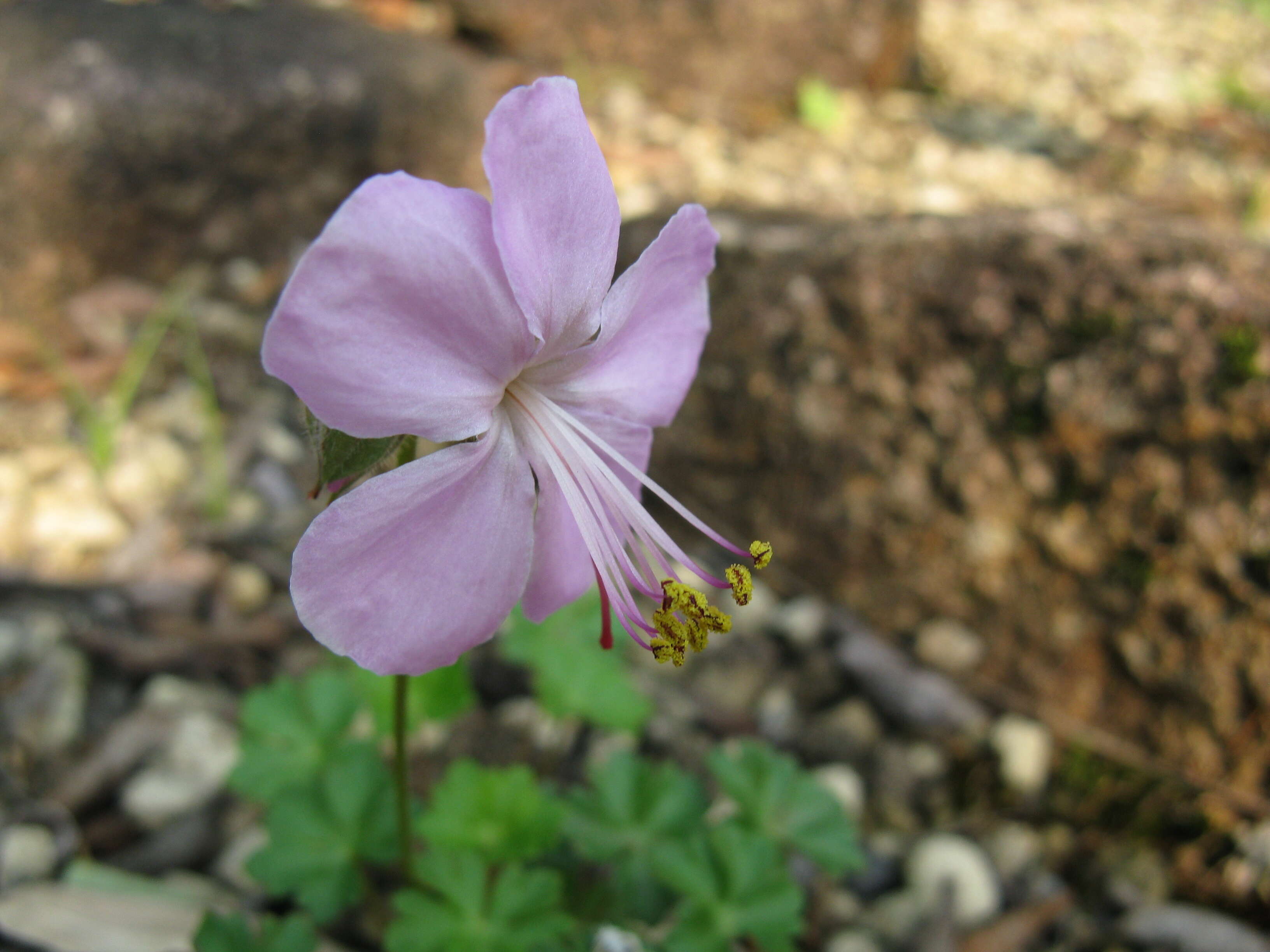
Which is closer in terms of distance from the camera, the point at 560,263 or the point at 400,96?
the point at 560,263

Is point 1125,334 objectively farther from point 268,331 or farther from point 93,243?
point 93,243

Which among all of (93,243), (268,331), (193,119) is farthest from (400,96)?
(268,331)

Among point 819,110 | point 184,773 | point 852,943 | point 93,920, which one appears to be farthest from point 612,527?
point 819,110

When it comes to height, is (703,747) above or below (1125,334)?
below

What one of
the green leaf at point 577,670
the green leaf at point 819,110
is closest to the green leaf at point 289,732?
the green leaf at point 577,670

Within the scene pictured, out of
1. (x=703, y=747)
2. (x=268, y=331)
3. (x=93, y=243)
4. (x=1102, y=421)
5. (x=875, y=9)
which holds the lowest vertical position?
(x=703, y=747)

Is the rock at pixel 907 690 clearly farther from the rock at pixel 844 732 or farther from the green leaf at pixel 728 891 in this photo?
the green leaf at pixel 728 891

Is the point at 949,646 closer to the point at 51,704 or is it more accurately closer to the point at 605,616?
the point at 605,616
